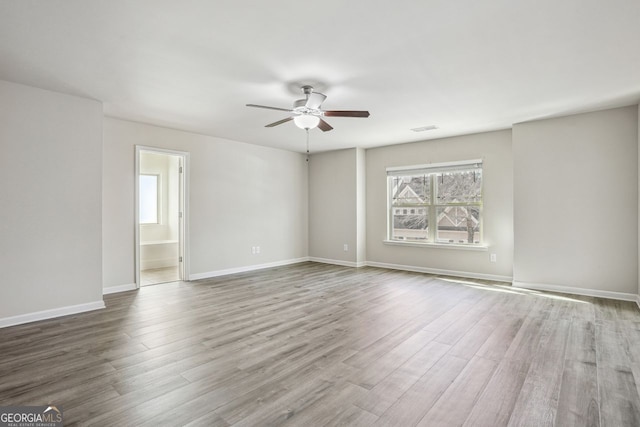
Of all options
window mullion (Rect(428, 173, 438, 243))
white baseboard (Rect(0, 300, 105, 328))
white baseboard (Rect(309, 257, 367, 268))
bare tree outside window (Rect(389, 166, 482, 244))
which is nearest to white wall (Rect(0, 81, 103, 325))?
white baseboard (Rect(0, 300, 105, 328))

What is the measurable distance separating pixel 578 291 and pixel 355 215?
3.86 meters

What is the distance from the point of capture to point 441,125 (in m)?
5.20

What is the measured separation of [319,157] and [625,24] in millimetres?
5680

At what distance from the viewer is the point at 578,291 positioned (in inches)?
181

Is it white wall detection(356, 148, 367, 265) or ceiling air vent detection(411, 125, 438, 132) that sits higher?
ceiling air vent detection(411, 125, 438, 132)

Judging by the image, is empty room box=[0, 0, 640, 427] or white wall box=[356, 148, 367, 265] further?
white wall box=[356, 148, 367, 265]

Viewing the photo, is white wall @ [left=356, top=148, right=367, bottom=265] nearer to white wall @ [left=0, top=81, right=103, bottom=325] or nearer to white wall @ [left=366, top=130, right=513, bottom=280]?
white wall @ [left=366, top=130, right=513, bottom=280]

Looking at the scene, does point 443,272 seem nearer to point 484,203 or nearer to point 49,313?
point 484,203

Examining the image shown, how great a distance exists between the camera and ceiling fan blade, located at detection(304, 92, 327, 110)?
11.7 feet

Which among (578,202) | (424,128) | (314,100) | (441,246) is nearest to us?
(314,100)

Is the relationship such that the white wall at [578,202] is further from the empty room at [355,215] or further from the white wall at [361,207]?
Result: the white wall at [361,207]

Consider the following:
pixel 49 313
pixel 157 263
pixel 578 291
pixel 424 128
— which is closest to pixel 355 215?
pixel 424 128

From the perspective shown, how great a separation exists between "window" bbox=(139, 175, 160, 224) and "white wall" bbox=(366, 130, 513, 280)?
485 cm

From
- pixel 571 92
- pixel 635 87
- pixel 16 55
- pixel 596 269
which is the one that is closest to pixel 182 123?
pixel 16 55
